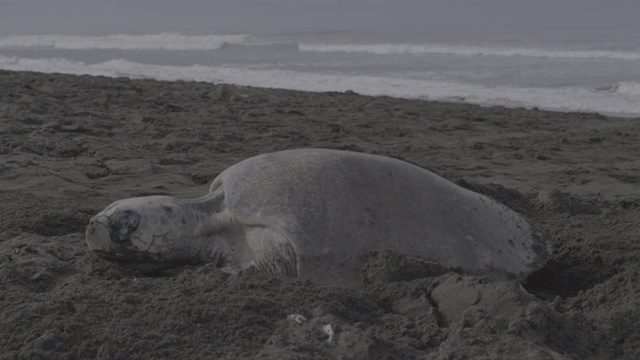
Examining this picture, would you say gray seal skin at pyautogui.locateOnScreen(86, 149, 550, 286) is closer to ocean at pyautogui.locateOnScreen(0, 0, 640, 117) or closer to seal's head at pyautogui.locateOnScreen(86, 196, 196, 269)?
seal's head at pyautogui.locateOnScreen(86, 196, 196, 269)

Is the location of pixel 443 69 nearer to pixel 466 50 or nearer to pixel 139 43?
pixel 466 50

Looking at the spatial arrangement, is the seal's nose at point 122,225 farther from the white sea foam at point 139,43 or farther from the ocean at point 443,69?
the white sea foam at point 139,43

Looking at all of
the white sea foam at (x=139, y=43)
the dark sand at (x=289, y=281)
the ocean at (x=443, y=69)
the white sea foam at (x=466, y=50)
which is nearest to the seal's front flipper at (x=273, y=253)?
the dark sand at (x=289, y=281)

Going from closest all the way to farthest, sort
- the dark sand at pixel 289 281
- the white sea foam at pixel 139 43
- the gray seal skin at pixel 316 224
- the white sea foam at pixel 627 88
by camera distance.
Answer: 1. the dark sand at pixel 289 281
2. the gray seal skin at pixel 316 224
3. the white sea foam at pixel 627 88
4. the white sea foam at pixel 139 43

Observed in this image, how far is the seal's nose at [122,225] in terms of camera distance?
3.06 metres

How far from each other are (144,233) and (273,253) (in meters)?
0.54

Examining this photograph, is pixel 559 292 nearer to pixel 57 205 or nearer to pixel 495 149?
pixel 57 205

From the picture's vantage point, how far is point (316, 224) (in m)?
3.03

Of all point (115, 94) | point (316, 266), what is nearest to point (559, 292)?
point (316, 266)

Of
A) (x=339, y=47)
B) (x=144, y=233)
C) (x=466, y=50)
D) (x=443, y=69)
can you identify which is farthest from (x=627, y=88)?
(x=339, y=47)

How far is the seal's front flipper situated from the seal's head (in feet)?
0.97

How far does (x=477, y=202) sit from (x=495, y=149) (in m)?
3.37

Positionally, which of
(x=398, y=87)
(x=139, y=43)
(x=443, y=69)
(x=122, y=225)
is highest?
(x=139, y=43)

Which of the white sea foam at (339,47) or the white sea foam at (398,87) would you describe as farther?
the white sea foam at (339,47)
